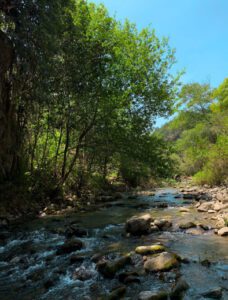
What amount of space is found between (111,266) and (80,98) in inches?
389

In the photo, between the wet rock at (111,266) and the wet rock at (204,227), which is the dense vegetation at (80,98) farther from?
the wet rock at (111,266)

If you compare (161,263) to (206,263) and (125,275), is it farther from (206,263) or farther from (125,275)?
(206,263)

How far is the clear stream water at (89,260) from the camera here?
512 centimetres

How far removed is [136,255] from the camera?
6645 mm

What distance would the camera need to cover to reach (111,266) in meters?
5.78

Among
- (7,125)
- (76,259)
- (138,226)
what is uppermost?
(7,125)

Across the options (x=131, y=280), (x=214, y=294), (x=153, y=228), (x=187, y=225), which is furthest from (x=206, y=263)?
(x=187, y=225)

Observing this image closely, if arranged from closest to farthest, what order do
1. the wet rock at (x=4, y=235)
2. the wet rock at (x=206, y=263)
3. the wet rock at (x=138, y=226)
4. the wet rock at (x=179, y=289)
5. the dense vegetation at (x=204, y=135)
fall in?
1. the wet rock at (x=179, y=289)
2. the wet rock at (x=206, y=263)
3. the wet rock at (x=4, y=235)
4. the wet rock at (x=138, y=226)
5. the dense vegetation at (x=204, y=135)

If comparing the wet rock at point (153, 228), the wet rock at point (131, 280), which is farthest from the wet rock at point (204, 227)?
the wet rock at point (131, 280)

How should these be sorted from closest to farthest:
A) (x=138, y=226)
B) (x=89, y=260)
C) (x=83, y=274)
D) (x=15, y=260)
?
(x=83, y=274) < (x=89, y=260) < (x=15, y=260) < (x=138, y=226)

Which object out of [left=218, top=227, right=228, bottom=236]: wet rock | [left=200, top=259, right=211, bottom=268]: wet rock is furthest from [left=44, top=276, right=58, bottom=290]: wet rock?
[left=218, top=227, right=228, bottom=236]: wet rock

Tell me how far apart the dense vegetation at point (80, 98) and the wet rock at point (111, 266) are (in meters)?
7.13

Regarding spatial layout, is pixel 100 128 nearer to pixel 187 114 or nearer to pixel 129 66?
pixel 129 66

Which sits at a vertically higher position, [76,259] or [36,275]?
[76,259]
